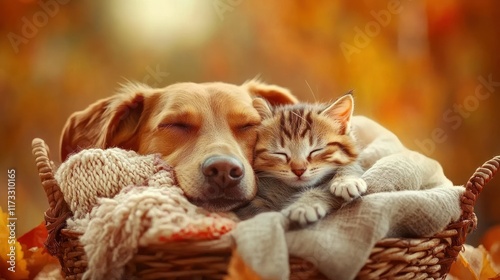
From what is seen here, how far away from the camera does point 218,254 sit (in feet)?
3.75

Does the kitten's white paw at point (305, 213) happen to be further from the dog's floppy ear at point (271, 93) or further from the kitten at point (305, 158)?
the dog's floppy ear at point (271, 93)

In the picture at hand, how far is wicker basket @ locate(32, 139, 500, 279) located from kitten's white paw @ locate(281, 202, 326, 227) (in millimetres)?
80

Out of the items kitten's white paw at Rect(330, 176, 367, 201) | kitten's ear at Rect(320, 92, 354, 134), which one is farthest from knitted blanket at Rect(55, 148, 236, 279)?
kitten's ear at Rect(320, 92, 354, 134)

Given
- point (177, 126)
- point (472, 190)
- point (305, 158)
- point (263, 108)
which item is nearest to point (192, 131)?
point (177, 126)

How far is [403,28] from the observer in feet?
6.83

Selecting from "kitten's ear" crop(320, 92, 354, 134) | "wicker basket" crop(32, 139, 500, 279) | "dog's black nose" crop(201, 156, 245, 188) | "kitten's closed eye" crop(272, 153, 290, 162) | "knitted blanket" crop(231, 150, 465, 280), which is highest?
"kitten's ear" crop(320, 92, 354, 134)

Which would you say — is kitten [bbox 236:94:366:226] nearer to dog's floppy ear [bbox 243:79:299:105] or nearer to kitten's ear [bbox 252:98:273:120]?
kitten's ear [bbox 252:98:273:120]

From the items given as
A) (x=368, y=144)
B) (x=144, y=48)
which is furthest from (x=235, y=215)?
(x=144, y=48)

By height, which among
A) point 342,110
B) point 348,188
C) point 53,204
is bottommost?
point 53,204

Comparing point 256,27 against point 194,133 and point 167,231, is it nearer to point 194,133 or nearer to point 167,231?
point 194,133

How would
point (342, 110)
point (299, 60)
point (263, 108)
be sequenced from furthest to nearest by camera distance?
point (299, 60), point (263, 108), point (342, 110)

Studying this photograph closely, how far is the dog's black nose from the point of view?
133 cm

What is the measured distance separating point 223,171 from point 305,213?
0.85ft

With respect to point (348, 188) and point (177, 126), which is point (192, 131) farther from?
point (348, 188)
